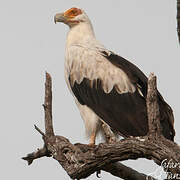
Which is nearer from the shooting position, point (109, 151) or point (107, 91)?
point (109, 151)

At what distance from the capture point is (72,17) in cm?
977

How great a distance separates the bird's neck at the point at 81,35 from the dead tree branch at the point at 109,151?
1995 millimetres

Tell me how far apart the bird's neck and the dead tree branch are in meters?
1.99

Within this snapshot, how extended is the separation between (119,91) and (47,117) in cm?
163

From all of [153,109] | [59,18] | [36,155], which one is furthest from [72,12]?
[153,109]

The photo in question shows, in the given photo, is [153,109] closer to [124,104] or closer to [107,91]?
[124,104]

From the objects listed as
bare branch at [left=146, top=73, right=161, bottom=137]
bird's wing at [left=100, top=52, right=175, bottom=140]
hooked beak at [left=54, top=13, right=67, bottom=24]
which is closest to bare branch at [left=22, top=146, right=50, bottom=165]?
bird's wing at [left=100, top=52, right=175, bottom=140]

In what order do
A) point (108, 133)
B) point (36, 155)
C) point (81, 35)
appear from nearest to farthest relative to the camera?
point (36, 155) < point (108, 133) < point (81, 35)

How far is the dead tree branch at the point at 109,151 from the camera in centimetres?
608

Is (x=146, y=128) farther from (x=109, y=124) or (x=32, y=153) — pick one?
(x=32, y=153)

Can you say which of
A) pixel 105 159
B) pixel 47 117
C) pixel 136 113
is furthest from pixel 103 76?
pixel 105 159

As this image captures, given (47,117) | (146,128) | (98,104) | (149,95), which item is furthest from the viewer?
(98,104)

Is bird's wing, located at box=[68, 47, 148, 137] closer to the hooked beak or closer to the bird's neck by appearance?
the bird's neck

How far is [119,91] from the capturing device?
27.9 feet
